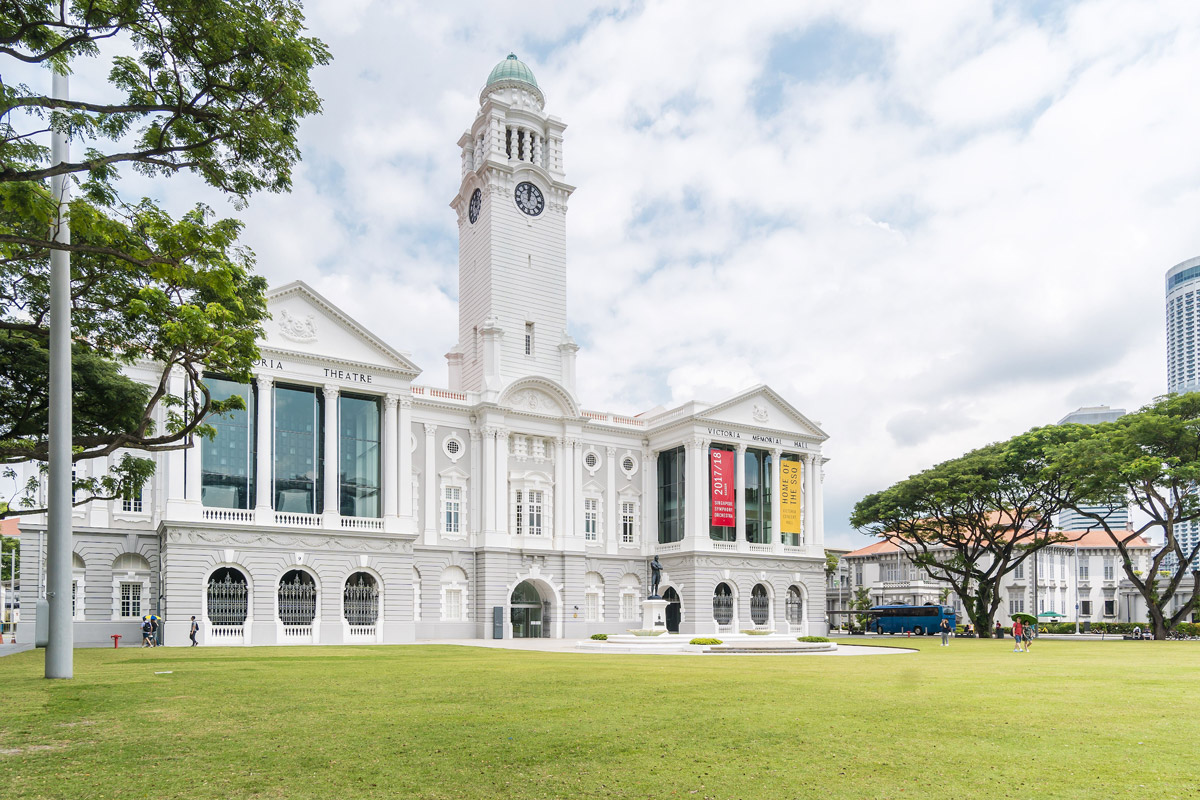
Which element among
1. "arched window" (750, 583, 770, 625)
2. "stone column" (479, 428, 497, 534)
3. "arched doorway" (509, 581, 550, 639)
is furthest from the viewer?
"arched window" (750, 583, 770, 625)

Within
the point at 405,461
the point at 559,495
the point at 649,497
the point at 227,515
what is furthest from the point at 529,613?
the point at 227,515

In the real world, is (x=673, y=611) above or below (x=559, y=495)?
below

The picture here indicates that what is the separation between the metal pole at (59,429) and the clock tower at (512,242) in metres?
37.6

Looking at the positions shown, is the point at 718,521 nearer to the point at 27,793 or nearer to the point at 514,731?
the point at 514,731

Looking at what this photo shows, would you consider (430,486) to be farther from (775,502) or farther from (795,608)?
(795,608)

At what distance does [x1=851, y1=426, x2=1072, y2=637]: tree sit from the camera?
56.8 metres

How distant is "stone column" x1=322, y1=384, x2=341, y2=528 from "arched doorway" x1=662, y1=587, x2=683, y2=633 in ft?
72.6

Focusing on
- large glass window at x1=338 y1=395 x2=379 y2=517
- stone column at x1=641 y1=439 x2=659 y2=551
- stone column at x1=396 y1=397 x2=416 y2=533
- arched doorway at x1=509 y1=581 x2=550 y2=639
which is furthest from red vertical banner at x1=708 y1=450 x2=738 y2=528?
large glass window at x1=338 y1=395 x2=379 y2=517

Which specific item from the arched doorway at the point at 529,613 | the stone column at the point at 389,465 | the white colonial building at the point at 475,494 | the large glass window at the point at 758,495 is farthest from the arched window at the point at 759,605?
the stone column at the point at 389,465

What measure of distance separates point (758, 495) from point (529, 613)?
16861 mm

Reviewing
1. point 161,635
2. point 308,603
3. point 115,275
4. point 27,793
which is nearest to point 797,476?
point 308,603

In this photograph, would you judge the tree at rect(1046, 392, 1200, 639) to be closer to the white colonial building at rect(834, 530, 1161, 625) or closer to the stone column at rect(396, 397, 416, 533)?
the stone column at rect(396, 397, 416, 533)

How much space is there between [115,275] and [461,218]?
42591 mm

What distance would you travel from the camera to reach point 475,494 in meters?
53.5
